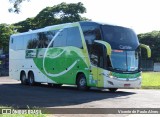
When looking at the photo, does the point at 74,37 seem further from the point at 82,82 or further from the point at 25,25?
the point at 25,25

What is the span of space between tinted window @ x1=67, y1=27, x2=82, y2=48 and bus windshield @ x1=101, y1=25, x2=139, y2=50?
185cm

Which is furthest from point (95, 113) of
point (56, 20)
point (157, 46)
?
point (157, 46)

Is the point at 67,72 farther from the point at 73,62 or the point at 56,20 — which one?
the point at 56,20

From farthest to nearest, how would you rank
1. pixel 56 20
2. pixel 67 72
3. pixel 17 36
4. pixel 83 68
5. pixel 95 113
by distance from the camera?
pixel 56 20 < pixel 17 36 < pixel 67 72 < pixel 83 68 < pixel 95 113

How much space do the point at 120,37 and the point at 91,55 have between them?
183 cm

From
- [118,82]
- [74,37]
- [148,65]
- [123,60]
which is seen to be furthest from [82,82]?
[148,65]

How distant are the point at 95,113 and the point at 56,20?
57854 mm

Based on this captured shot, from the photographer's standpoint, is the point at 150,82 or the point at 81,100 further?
the point at 150,82

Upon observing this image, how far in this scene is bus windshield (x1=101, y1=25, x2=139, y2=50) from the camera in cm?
2191

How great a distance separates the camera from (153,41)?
93.1m

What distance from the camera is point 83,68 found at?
76.0ft

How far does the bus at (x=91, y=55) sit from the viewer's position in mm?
21797

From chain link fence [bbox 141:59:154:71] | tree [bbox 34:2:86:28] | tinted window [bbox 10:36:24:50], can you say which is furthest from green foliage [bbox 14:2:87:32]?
tinted window [bbox 10:36:24:50]

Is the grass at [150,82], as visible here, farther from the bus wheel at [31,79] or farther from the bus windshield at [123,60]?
the bus wheel at [31,79]
